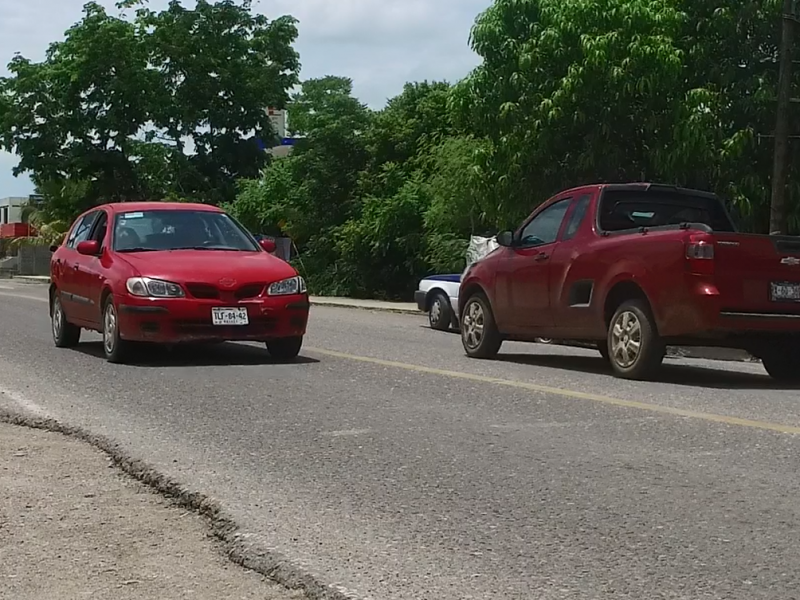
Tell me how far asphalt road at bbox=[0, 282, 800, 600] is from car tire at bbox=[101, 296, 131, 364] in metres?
0.22

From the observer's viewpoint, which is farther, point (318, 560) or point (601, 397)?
point (601, 397)

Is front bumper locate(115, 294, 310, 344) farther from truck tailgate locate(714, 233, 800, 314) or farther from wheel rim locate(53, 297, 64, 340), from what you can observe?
truck tailgate locate(714, 233, 800, 314)

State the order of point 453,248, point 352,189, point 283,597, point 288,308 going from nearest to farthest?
point 283,597
point 288,308
point 453,248
point 352,189

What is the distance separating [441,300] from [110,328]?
7.85 meters

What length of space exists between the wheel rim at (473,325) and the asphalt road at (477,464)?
32.9 inches

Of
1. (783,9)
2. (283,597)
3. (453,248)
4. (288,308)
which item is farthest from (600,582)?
(453,248)

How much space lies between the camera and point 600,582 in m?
4.60

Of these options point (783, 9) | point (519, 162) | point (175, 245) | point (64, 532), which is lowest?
point (64, 532)

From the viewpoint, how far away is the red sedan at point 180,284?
12.3 m

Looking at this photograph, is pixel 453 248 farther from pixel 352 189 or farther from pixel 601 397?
pixel 601 397

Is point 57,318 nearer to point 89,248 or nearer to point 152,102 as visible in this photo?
point 89,248

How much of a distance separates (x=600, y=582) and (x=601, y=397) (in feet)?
17.3

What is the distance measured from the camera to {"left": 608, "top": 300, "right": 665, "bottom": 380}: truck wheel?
1095 centimetres

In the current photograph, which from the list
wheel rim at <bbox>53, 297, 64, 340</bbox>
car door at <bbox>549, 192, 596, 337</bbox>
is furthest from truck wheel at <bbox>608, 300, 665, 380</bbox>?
wheel rim at <bbox>53, 297, 64, 340</bbox>
